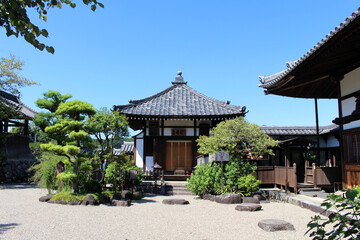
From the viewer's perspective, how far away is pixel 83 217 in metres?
8.08

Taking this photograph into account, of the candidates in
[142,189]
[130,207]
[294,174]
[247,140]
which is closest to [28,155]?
[142,189]

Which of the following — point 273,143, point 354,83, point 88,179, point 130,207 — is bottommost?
point 130,207

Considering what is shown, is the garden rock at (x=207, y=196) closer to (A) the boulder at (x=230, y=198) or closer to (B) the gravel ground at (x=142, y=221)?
(A) the boulder at (x=230, y=198)

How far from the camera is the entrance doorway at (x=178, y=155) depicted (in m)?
16.9

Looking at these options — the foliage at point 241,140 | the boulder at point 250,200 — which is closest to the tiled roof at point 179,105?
the foliage at point 241,140

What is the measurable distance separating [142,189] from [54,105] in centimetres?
822

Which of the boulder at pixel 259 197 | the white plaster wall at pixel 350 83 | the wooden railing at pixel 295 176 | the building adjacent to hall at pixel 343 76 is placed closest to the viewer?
the building adjacent to hall at pixel 343 76

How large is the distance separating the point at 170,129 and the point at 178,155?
5.46 feet

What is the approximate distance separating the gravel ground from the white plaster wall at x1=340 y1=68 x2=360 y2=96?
4.27m

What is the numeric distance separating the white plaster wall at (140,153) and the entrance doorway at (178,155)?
151cm

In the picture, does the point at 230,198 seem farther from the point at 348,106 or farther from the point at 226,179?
the point at 348,106

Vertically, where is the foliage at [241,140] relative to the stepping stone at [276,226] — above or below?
above

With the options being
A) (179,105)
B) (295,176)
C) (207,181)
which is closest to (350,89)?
(295,176)

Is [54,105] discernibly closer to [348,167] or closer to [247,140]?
[247,140]
